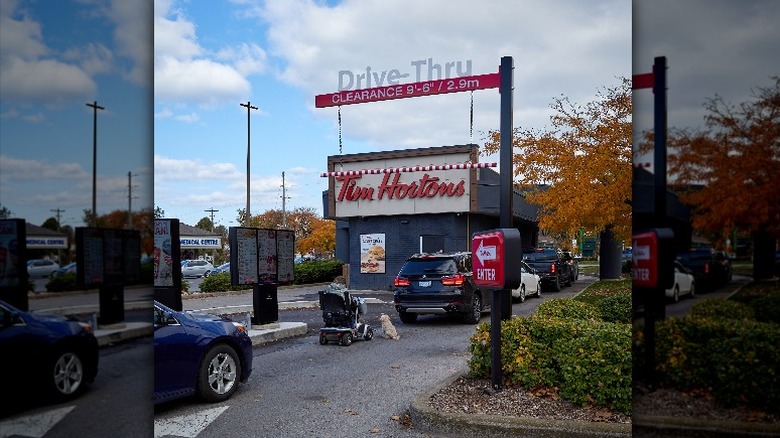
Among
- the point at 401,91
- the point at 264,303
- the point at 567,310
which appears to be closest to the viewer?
the point at 567,310

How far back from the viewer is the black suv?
10508 millimetres

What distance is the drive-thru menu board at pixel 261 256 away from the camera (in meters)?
9.00

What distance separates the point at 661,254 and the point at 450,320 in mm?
11138

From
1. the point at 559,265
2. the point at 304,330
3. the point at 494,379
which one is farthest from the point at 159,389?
the point at 559,265

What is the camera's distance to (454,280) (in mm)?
10508

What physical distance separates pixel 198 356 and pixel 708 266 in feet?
15.6

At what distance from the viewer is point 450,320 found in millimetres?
11836

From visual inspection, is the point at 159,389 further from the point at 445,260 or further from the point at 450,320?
the point at 450,320

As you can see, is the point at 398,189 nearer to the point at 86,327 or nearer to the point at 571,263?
the point at 571,263

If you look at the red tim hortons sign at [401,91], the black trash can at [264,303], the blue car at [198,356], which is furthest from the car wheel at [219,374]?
the black trash can at [264,303]

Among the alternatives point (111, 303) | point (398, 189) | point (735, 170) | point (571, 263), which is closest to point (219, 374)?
point (111, 303)

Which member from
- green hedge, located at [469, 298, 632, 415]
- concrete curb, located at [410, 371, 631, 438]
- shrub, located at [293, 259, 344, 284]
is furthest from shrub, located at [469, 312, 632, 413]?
shrub, located at [293, 259, 344, 284]

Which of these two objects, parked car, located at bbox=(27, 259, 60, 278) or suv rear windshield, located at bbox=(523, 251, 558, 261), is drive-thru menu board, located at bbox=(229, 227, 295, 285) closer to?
parked car, located at bbox=(27, 259, 60, 278)

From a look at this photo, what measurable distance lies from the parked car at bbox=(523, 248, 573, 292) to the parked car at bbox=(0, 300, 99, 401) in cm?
1628
